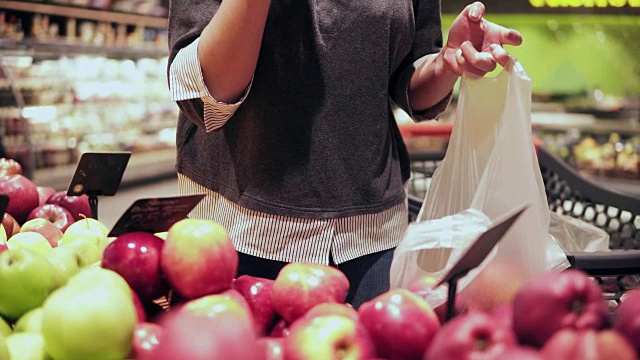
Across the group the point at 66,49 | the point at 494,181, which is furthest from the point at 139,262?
the point at 66,49

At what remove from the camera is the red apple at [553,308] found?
2.67 ft

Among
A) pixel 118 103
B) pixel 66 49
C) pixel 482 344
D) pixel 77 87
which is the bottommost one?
pixel 118 103

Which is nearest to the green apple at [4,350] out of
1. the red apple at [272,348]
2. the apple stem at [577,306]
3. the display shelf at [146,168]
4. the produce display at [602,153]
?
the red apple at [272,348]

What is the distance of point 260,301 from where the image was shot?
1219mm

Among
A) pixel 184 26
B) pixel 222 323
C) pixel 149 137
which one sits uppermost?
pixel 184 26

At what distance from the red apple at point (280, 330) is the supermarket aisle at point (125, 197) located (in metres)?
4.38

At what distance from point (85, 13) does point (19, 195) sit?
5.74 meters

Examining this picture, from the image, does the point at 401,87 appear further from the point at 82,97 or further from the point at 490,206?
the point at 82,97

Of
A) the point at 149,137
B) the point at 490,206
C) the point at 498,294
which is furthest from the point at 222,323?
the point at 149,137

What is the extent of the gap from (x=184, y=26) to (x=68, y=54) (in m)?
5.67

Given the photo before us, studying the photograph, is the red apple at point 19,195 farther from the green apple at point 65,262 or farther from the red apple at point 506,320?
the red apple at point 506,320

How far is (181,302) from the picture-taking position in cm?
117

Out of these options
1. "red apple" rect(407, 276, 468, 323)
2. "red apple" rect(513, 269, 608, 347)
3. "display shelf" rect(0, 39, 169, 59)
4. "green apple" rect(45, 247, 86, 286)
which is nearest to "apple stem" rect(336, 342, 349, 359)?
"red apple" rect(513, 269, 608, 347)

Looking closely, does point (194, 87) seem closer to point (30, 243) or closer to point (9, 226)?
point (30, 243)
